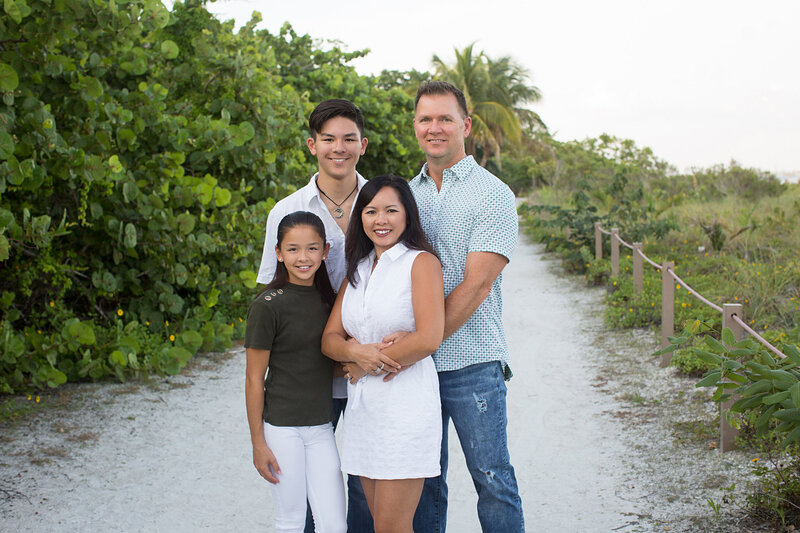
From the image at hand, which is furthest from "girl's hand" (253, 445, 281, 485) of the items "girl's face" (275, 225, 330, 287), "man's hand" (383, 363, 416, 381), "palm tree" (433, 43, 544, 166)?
"palm tree" (433, 43, 544, 166)

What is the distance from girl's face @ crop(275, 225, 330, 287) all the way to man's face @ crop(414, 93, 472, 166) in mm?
545

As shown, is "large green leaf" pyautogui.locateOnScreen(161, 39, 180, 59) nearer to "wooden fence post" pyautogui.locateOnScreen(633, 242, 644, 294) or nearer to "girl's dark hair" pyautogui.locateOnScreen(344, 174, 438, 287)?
"girl's dark hair" pyautogui.locateOnScreen(344, 174, 438, 287)

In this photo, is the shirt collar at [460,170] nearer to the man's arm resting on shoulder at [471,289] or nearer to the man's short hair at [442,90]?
the man's short hair at [442,90]

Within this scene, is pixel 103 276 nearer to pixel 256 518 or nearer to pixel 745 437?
pixel 256 518

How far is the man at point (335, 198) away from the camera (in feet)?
9.93

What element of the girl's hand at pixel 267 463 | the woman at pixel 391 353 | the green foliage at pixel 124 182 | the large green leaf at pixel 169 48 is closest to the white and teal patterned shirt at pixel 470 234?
the woman at pixel 391 353

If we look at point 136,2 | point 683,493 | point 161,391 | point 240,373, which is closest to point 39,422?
Answer: point 161,391

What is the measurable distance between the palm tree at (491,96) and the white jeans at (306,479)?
3092 cm

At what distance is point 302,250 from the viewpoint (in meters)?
2.86

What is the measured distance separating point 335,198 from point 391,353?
880 millimetres

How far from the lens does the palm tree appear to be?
1372 inches

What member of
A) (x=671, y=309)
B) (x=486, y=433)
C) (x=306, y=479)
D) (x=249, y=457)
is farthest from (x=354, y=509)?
(x=671, y=309)

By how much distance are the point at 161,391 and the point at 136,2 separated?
3.06 m

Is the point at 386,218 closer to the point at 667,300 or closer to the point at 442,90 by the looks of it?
the point at 442,90
